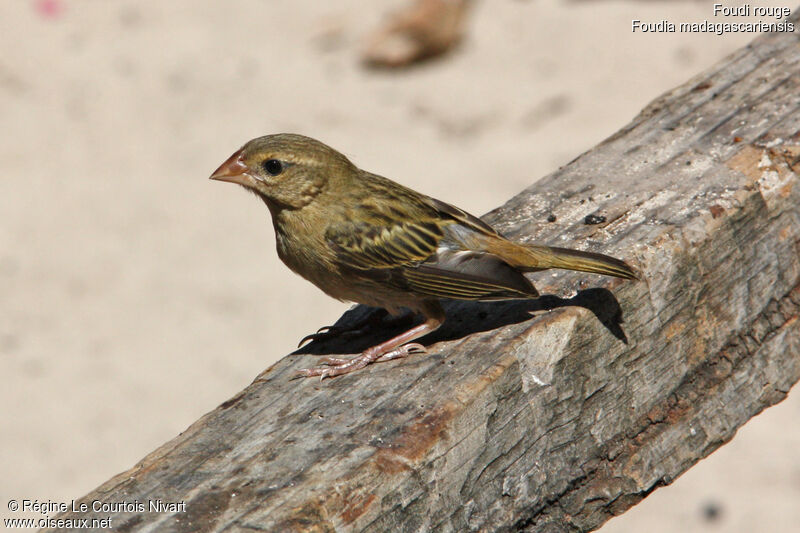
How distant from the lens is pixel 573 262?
11.6ft

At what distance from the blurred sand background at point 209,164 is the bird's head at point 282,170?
9.93ft

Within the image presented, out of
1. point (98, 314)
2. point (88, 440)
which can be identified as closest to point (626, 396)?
point (88, 440)

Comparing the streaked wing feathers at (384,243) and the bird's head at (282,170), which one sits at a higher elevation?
the bird's head at (282,170)

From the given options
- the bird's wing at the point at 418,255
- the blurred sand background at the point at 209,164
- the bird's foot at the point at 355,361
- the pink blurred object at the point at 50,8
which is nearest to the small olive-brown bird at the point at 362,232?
the bird's wing at the point at 418,255

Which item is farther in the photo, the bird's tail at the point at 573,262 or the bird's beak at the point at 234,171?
the bird's beak at the point at 234,171

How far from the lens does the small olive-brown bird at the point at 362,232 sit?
12.9ft

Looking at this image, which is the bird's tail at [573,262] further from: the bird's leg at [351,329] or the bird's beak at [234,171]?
the bird's beak at [234,171]

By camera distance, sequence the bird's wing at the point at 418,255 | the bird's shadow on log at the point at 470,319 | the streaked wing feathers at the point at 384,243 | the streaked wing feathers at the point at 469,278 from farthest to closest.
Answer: the streaked wing feathers at the point at 384,243 < the bird's wing at the point at 418,255 < the streaked wing feathers at the point at 469,278 < the bird's shadow on log at the point at 470,319

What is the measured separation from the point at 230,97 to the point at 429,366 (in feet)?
20.4

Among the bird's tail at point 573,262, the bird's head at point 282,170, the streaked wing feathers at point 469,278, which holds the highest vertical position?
the bird's head at point 282,170

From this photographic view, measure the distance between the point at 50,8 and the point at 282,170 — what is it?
6.44 meters

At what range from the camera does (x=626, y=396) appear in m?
3.21

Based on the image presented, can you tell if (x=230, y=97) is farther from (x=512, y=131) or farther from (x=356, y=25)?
(x=512, y=131)

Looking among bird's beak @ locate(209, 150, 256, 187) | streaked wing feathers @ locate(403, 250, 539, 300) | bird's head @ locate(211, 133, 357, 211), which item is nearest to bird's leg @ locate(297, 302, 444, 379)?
streaked wing feathers @ locate(403, 250, 539, 300)
